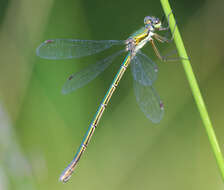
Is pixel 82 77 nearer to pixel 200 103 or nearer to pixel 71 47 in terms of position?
pixel 71 47

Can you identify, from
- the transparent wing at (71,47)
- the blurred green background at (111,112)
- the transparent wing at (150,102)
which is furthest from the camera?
the blurred green background at (111,112)

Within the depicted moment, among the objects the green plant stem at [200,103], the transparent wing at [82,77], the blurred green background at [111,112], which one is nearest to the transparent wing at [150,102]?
the transparent wing at [82,77]

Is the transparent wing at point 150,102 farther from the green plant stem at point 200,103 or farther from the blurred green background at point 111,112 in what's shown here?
the green plant stem at point 200,103

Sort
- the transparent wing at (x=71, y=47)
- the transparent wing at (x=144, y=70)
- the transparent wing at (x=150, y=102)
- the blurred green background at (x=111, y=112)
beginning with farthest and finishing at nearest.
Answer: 1. the blurred green background at (x=111, y=112)
2. the transparent wing at (x=71, y=47)
3. the transparent wing at (x=144, y=70)
4. the transparent wing at (x=150, y=102)

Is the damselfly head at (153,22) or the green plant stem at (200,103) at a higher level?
the damselfly head at (153,22)

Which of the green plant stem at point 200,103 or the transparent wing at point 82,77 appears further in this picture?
the transparent wing at point 82,77

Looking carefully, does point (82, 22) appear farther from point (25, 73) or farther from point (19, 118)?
point (19, 118)

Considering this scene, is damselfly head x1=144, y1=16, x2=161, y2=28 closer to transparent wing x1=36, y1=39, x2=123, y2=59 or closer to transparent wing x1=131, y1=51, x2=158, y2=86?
transparent wing x1=131, y1=51, x2=158, y2=86
